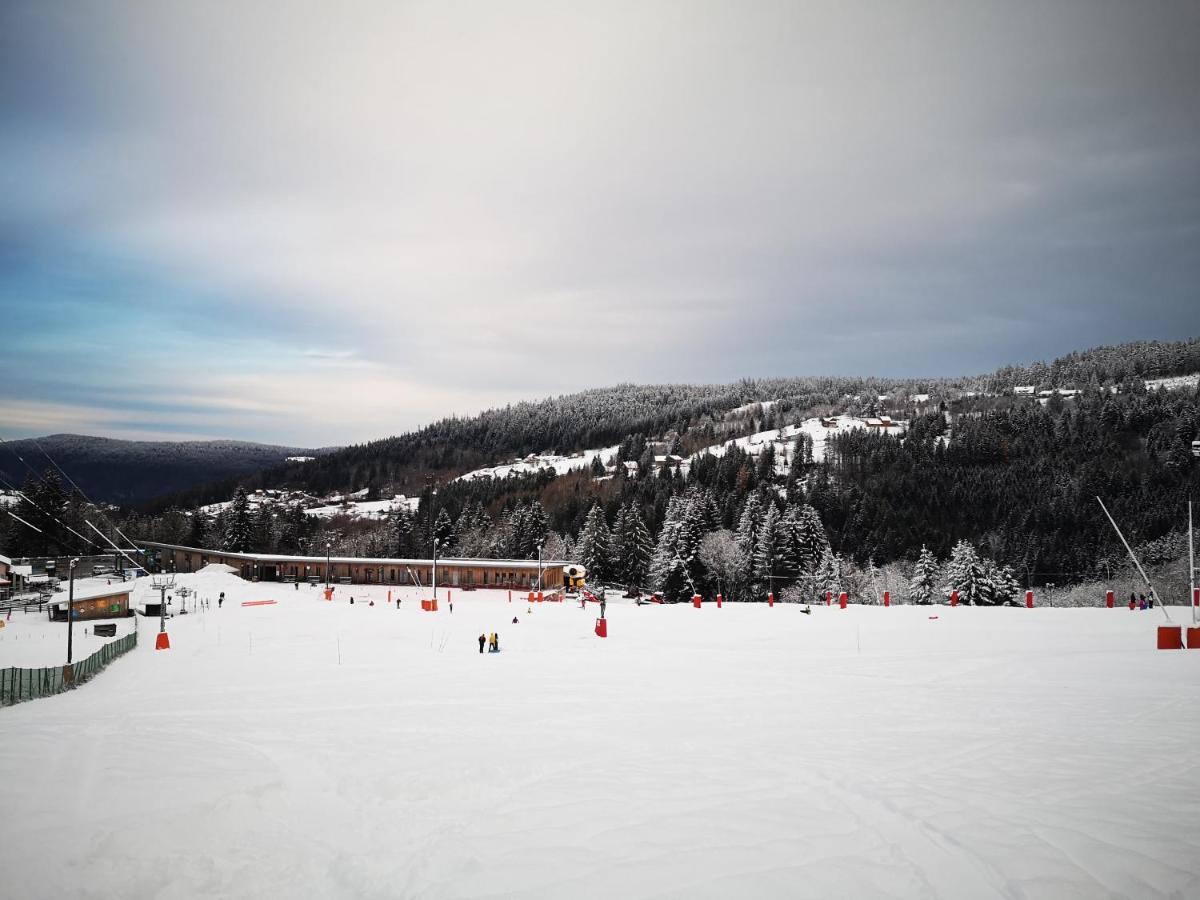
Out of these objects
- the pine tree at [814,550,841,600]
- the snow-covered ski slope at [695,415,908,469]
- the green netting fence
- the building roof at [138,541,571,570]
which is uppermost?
the snow-covered ski slope at [695,415,908,469]

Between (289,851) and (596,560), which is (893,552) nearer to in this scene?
(596,560)

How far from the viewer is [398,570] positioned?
70312 millimetres

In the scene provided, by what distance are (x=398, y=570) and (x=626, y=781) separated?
208ft

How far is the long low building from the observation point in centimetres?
6675

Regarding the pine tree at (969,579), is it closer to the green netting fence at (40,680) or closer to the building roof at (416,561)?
the building roof at (416,561)

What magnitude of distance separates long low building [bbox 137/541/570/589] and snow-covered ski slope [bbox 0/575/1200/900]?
143 ft

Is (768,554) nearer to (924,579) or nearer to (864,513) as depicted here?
(924,579)

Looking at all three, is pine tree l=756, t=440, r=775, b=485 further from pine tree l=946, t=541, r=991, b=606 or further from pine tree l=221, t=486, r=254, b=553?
pine tree l=221, t=486, r=254, b=553

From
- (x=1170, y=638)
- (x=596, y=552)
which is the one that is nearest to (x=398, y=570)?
(x=596, y=552)

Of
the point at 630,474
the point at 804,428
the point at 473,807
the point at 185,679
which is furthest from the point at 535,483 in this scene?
the point at 473,807

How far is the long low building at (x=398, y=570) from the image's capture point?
219ft

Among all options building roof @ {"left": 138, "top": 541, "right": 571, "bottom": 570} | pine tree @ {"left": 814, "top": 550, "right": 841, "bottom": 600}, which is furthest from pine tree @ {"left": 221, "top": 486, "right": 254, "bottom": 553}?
pine tree @ {"left": 814, "top": 550, "right": 841, "bottom": 600}

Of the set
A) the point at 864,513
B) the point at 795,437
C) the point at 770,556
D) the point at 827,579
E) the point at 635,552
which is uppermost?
the point at 795,437

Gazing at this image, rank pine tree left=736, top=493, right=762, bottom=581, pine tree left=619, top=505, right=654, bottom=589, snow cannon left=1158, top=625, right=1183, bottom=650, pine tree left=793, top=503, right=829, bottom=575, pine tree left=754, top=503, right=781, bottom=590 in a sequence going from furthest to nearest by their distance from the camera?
pine tree left=619, top=505, right=654, bottom=589, pine tree left=736, top=493, right=762, bottom=581, pine tree left=754, top=503, right=781, bottom=590, pine tree left=793, top=503, right=829, bottom=575, snow cannon left=1158, top=625, right=1183, bottom=650
